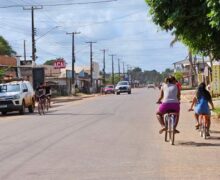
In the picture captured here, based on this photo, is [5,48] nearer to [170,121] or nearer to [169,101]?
[169,101]

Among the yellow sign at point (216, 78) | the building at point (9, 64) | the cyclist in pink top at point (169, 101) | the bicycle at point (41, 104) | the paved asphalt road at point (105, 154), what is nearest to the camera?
the paved asphalt road at point (105, 154)

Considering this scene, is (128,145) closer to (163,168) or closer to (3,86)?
(163,168)

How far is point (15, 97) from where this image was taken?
108ft

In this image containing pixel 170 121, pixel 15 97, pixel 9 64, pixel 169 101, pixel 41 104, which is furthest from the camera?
pixel 9 64

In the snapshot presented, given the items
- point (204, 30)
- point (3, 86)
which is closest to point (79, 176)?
point (204, 30)

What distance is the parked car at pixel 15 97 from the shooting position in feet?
108

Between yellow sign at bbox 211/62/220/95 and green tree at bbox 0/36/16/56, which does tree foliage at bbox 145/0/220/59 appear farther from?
green tree at bbox 0/36/16/56

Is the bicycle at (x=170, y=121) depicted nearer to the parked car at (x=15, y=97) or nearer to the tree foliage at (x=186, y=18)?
the tree foliage at (x=186, y=18)

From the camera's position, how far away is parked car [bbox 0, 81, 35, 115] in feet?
108

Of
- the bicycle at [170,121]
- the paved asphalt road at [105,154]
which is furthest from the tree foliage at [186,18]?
the paved asphalt road at [105,154]

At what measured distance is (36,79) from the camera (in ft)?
182

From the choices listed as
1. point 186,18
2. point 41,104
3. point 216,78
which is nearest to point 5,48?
point 216,78

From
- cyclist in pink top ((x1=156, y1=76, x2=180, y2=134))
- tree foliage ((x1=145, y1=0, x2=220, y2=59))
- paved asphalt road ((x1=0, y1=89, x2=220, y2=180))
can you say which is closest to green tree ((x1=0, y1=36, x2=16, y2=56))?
paved asphalt road ((x1=0, y1=89, x2=220, y2=180))

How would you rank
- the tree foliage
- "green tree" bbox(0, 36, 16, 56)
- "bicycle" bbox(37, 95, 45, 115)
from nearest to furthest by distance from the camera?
the tree foliage → "bicycle" bbox(37, 95, 45, 115) → "green tree" bbox(0, 36, 16, 56)
